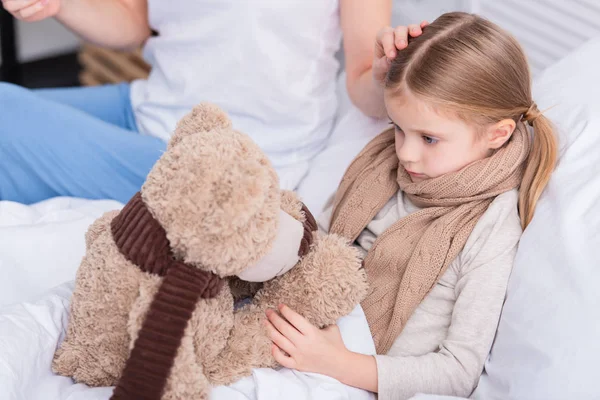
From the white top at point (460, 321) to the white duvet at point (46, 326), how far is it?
0.06 metres

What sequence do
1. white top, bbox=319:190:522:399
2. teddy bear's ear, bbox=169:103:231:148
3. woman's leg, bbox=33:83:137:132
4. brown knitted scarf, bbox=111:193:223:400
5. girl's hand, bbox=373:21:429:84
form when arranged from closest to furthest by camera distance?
brown knitted scarf, bbox=111:193:223:400, teddy bear's ear, bbox=169:103:231:148, white top, bbox=319:190:522:399, girl's hand, bbox=373:21:429:84, woman's leg, bbox=33:83:137:132

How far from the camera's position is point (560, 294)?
35.4 inches

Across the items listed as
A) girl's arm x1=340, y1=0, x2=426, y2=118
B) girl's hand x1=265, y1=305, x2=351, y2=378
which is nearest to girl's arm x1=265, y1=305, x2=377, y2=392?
girl's hand x1=265, y1=305, x2=351, y2=378

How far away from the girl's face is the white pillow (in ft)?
0.45

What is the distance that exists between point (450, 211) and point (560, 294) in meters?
0.22

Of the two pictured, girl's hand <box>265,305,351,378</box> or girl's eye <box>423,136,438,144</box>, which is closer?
girl's hand <box>265,305,351,378</box>

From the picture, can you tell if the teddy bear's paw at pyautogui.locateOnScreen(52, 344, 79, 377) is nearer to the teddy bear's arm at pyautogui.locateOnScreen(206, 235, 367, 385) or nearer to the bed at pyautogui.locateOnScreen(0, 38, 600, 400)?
the bed at pyautogui.locateOnScreen(0, 38, 600, 400)

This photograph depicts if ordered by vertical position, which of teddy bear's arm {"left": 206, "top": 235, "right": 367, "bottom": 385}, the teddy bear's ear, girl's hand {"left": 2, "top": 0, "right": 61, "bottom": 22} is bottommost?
teddy bear's arm {"left": 206, "top": 235, "right": 367, "bottom": 385}

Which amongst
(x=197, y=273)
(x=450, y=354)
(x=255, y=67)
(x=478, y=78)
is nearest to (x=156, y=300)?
(x=197, y=273)

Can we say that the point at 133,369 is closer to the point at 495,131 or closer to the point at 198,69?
the point at 495,131

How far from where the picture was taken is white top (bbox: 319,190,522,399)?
0.95 meters

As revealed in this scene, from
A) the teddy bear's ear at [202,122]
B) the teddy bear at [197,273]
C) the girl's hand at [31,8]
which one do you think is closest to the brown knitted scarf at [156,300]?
the teddy bear at [197,273]

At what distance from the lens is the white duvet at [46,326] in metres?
0.86

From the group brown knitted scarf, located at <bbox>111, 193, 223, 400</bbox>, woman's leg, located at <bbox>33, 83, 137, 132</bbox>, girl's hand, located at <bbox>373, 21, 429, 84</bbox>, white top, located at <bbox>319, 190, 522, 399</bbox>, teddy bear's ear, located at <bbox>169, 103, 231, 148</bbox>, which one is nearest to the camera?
brown knitted scarf, located at <bbox>111, 193, 223, 400</bbox>
